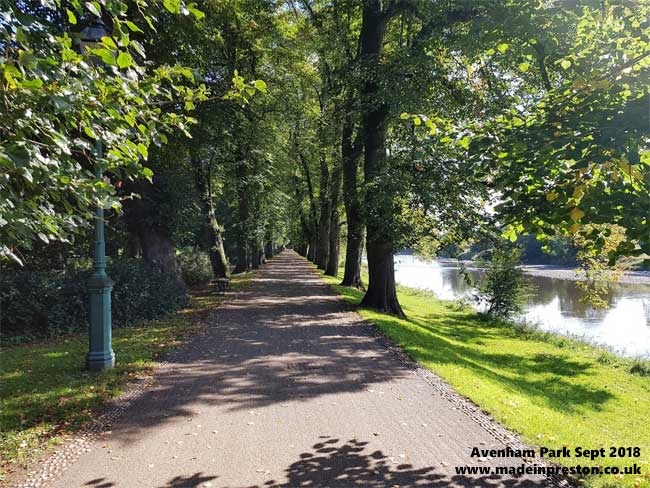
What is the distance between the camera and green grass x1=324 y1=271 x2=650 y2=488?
17.9ft

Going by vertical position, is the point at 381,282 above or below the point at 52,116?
below

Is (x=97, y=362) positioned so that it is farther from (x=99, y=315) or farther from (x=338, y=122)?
(x=338, y=122)

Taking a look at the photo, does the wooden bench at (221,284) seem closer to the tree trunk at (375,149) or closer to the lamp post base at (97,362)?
the tree trunk at (375,149)

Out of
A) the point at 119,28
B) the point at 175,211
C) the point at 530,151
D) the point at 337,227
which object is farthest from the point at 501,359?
the point at 337,227

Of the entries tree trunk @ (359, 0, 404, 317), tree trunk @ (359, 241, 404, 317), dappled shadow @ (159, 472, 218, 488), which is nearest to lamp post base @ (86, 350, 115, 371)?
dappled shadow @ (159, 472, 218, 488)

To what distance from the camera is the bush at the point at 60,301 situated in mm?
10484

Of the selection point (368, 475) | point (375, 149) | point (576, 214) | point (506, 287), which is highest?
point (375, 149)

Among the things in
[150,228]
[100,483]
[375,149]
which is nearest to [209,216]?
[150,228]

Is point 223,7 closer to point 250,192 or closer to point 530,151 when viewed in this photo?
point 250,192

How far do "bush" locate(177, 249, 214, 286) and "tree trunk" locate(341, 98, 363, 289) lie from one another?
22.9 ft

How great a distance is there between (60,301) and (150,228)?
13.7 ft

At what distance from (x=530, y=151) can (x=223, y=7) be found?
47.0 ft

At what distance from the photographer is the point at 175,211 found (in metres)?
14.8

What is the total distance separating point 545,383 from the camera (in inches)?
398
